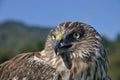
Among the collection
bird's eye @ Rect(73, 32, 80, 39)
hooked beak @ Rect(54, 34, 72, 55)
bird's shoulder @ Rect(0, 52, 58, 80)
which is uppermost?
bird's eye @ Rect(73, 32, 80, 39)

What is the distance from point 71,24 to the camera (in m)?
9.30

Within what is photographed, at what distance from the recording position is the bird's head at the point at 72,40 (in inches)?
349

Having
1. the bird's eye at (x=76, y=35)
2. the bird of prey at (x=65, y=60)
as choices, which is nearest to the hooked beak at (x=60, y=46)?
the bird of prey at (x=65, y=60)

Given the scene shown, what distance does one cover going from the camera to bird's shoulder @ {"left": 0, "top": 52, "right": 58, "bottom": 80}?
8.89 m

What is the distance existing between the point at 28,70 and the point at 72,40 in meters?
0.93

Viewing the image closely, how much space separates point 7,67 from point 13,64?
0.12m

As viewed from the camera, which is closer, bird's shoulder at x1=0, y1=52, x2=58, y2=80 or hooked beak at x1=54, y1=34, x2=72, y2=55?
hooked beak at x1=54, y1=34, x2=72, y2=55

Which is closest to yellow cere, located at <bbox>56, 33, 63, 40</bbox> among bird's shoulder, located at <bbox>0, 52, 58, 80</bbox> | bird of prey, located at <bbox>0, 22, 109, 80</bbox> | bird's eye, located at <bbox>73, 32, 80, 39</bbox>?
bird of prey, located at <bbox>0, 22, 109, 80</bbox>

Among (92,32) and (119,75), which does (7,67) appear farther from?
(119,75)

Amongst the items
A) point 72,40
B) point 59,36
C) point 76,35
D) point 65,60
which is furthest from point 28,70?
point 76,35

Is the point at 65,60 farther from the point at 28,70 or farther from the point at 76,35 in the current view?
the point at 28,70

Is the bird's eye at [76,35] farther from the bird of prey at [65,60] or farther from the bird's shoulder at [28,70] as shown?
the bird's shoulder at [28,70]

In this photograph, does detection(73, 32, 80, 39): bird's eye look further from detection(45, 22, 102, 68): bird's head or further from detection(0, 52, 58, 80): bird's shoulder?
detection(0, 52, 58, 80): bird's shoulder

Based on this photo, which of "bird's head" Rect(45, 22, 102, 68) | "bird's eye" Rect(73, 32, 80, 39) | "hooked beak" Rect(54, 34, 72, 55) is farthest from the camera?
"bird's eye" Rect(73, 32, 80, 39)
